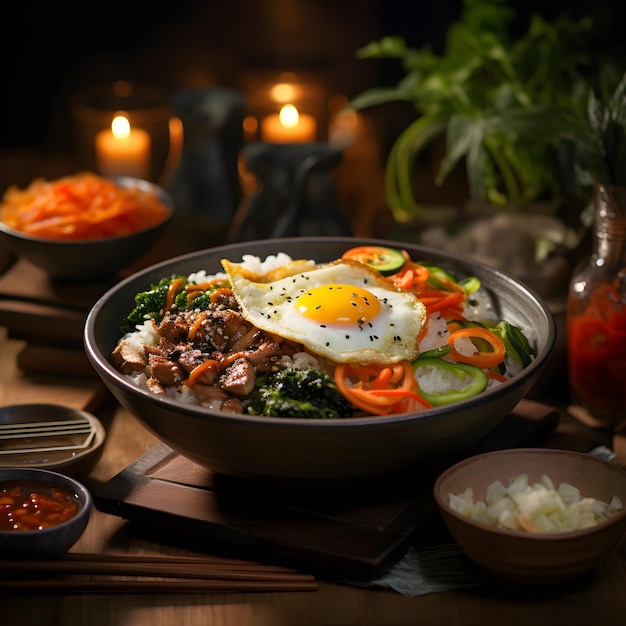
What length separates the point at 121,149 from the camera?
233 inches

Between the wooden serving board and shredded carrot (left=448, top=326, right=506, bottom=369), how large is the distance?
0.37 m

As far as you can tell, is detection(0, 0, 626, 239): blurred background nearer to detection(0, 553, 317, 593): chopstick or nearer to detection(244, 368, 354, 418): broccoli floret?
detection(244, 368, 354, 418): broccoli floret

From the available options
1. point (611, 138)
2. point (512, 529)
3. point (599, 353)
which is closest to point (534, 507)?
point (512, 529)

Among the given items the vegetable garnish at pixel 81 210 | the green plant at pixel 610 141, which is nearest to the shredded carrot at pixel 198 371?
the vegetable garnish at pixel 81 210

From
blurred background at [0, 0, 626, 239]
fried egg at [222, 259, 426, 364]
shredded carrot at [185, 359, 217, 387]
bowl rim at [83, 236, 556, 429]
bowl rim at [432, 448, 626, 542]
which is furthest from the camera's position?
blurred background at [0, 0, 626, 239]

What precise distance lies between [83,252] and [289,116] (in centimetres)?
211

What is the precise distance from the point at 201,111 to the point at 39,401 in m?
1.94

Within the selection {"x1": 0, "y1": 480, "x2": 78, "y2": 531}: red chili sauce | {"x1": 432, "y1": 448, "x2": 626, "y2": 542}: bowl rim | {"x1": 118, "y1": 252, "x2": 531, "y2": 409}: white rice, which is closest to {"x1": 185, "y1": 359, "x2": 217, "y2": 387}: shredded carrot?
{"x1": 118, "y1": 252, "x2": 531, "y2": 409}: white rice

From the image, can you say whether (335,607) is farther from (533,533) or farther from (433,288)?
(433,288)

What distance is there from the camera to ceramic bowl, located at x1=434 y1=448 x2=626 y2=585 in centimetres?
271

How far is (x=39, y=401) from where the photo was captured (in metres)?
4.04

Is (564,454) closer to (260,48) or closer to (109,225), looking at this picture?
(109,225)

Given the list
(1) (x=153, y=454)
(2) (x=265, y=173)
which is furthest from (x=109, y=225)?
(1) (x=153, y=454)

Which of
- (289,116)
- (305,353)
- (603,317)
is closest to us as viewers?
(305,353)
